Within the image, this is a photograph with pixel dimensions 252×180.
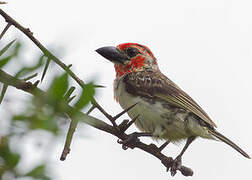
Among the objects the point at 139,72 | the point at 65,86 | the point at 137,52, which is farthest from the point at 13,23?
the point at 137,52

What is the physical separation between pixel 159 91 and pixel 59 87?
3.86m

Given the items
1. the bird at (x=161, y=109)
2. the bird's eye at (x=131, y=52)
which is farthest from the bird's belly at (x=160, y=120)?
the bird's eye at (x=131, y=52)

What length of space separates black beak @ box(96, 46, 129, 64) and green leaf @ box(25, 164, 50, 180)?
144 inches

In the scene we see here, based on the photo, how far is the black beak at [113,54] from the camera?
14.2 feet

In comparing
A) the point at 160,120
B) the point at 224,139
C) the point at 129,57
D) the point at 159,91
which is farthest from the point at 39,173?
the point at 129,57

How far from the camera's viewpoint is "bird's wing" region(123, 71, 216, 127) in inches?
164

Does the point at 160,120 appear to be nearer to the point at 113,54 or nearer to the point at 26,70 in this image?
the point at 113,54

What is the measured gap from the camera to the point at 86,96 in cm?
54

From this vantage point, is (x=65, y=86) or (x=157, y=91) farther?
(x=157, y=91)

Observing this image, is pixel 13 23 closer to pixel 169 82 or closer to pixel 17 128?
pixel 17 128

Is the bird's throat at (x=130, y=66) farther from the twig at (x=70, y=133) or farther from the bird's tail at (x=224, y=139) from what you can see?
the twig at (x=70, y=133)

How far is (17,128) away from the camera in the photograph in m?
0.47

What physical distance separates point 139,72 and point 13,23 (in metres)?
3.68

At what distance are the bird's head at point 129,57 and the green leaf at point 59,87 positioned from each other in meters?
3.88
